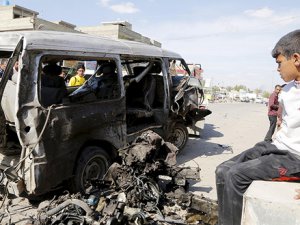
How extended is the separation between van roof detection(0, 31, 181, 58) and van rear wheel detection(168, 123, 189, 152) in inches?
89.7

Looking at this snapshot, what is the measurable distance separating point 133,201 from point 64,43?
2.31m

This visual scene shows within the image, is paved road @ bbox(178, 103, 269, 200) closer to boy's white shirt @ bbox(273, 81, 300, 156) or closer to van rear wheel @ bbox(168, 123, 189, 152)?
van rear wheel @ bbox(168, 123, 189, 152)

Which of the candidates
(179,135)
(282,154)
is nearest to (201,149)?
(179,135)

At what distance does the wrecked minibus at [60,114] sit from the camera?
3.97 meters

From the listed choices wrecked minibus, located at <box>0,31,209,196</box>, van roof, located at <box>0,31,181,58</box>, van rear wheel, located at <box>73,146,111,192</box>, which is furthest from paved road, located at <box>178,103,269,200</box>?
van roof, located at <box>0,31,181,58</box>

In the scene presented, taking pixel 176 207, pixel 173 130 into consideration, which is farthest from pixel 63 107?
pixel 173 130

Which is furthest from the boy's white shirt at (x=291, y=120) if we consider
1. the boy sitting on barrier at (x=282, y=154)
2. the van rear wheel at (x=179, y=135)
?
the van rear wheel at (x=179, y=135)

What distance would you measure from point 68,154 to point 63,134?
31cm

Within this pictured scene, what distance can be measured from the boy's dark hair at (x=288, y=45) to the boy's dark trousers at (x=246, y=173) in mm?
801

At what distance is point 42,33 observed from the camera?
14.2 feet

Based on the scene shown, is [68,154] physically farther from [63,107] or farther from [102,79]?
[102,79]

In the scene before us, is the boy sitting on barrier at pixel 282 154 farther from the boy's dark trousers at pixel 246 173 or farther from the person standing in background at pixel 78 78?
the person standing in background at pixel 78 78

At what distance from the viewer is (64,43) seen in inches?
174

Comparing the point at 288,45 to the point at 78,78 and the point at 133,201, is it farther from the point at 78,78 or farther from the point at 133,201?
the point at 78,78
